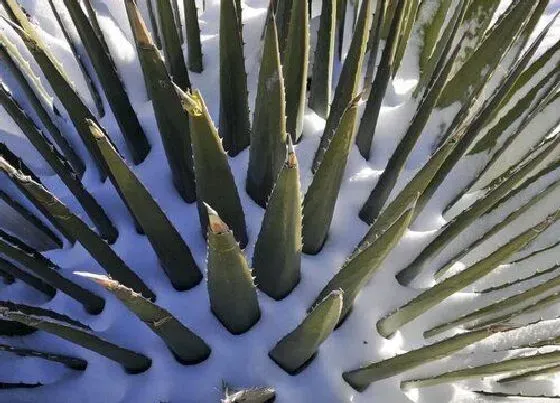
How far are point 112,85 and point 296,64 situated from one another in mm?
318

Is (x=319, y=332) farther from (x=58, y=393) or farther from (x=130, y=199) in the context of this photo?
(x=58, y=393)

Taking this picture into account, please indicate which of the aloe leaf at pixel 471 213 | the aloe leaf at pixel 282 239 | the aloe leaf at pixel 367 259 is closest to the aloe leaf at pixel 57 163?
the aloe leaf at pixel 282 239

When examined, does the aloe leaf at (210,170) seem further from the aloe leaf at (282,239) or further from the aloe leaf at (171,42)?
the aloe leaf at (171,42)

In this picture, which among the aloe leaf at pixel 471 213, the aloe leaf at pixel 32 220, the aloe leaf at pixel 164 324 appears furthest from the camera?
the aloe leaf at pixel 32 220

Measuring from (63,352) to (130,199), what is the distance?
38cm

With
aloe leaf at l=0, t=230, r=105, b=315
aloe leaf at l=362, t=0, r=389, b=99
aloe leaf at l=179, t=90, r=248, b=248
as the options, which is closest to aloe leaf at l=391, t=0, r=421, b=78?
aloe leaf at l=362, t=0, r=389, b=99

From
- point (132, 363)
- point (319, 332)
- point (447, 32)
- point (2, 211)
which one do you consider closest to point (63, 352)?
point (132, 363)

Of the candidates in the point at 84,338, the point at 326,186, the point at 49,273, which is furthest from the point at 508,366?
the point at 49,273

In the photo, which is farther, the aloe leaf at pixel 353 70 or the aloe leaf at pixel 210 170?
the aloe leaf at pixel 353 70

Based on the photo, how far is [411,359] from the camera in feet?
2.94

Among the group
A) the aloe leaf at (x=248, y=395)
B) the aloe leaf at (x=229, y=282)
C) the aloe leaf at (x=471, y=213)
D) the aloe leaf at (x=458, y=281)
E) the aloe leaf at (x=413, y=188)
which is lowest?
the aloe leaf at (x=248, y=395)

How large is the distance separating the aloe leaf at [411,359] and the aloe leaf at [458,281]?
0.08 meters

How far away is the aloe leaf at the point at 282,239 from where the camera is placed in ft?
2.55

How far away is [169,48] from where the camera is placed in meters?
1.14
